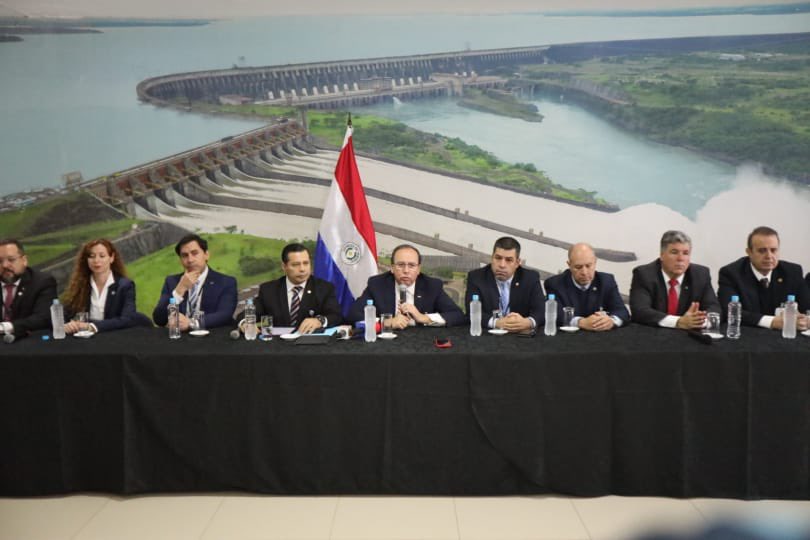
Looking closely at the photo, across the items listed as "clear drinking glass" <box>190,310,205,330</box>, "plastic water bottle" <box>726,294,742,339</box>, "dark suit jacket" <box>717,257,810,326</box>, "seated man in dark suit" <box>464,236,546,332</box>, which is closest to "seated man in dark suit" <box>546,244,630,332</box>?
"seated man in dark suit" <box>464,236,546,332</box>

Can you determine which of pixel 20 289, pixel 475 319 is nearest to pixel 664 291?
pixel 475 319

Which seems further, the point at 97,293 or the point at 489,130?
the point at 489,130

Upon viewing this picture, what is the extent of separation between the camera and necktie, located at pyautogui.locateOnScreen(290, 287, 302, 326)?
13.0 ft

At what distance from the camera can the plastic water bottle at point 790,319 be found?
334 centimetres

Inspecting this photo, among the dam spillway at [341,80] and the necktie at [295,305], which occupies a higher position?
the dam spillway at [341,80]

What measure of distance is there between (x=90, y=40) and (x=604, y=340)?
15.3 ft

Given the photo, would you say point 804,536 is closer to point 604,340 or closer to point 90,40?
point 604,340

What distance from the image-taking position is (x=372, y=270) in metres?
5.07

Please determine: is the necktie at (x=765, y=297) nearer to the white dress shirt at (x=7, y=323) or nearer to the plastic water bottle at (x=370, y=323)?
the plastic water bottle at (x=370, y=323)

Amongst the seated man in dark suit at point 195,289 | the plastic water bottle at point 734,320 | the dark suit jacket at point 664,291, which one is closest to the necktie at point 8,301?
the seated man in dark suit at point 195,289

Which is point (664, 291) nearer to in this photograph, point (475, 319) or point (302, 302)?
point (475, 319)

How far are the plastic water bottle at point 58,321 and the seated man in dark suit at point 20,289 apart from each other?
449 millimetres

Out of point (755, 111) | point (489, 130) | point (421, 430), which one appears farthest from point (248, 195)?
point (755, 111)

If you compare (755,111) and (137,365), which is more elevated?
(755,111)
